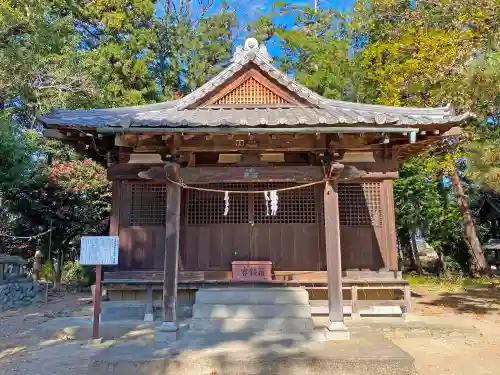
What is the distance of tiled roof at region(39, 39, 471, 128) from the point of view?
23.0 feet

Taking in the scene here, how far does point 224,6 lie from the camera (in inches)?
1176

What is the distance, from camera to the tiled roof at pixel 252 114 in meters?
7.02

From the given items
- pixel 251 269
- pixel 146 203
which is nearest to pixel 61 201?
pixel 146 203

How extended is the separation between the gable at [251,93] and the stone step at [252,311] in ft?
14.8

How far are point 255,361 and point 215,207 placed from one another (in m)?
4.40

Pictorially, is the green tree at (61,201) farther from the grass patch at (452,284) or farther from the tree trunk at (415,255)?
the tree trunk at (415,255)

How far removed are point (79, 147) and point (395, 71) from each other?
14.7 meters

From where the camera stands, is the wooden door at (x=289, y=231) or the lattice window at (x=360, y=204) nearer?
Result: the wooden door at (x=289, y=231)

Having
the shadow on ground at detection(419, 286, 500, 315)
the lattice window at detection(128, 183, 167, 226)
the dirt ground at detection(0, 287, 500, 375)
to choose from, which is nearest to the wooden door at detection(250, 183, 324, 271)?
the lattice window at detection(128, 183, 167, 226)

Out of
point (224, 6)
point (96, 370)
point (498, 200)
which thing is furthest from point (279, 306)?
point (224, 6)

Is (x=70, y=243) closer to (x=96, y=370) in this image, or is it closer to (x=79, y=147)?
(x=79, y=147)

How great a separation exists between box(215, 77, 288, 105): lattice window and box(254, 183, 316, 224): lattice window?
200 centimetres

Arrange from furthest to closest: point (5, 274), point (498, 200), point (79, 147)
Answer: point (498, 200) < point (5, 274) < point (79, 147)

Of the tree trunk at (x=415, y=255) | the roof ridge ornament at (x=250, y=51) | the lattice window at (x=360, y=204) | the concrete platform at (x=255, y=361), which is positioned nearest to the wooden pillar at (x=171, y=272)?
the concrete platform at (x=255, y=361)
